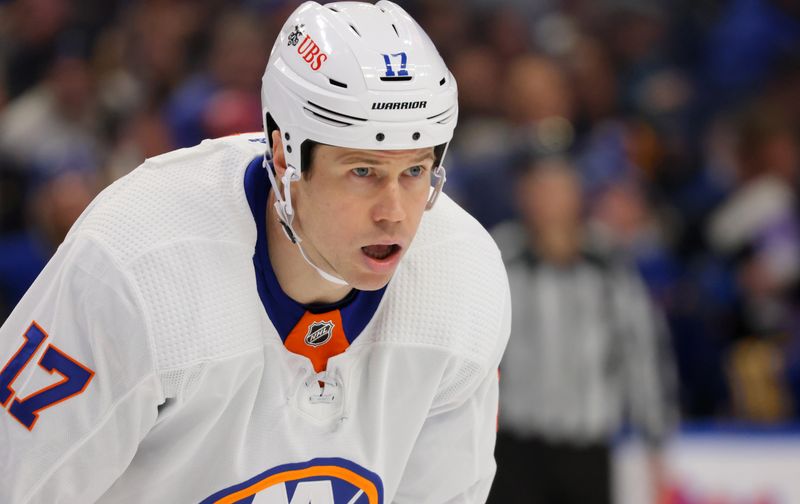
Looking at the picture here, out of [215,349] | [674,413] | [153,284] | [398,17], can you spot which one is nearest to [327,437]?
[215,349]

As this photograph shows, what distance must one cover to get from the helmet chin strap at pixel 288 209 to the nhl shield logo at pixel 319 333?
102 millimetres

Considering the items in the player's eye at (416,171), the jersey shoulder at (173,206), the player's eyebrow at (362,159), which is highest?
the player's eyebrow at (362,159)

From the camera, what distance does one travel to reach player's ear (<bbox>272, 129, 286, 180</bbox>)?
97.5 inches

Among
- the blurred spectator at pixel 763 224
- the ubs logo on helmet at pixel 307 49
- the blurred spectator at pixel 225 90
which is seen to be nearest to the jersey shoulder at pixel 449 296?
the ubs logo on helmet at pixel 307 49

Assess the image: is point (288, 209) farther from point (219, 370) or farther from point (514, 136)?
point (514, 136)

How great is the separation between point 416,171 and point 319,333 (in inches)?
16.7

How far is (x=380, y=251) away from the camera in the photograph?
244cm

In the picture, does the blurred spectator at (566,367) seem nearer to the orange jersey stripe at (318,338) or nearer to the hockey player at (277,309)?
the hockey player at (277,309)

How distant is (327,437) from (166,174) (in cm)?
65

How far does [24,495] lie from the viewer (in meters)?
2.37

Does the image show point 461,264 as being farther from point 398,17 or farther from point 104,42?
point 104,42

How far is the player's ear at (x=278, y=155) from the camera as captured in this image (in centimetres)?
248

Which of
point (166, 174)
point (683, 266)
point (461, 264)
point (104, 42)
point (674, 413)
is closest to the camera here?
point (166, 174)

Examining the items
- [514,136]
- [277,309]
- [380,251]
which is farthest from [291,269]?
[514,136]
